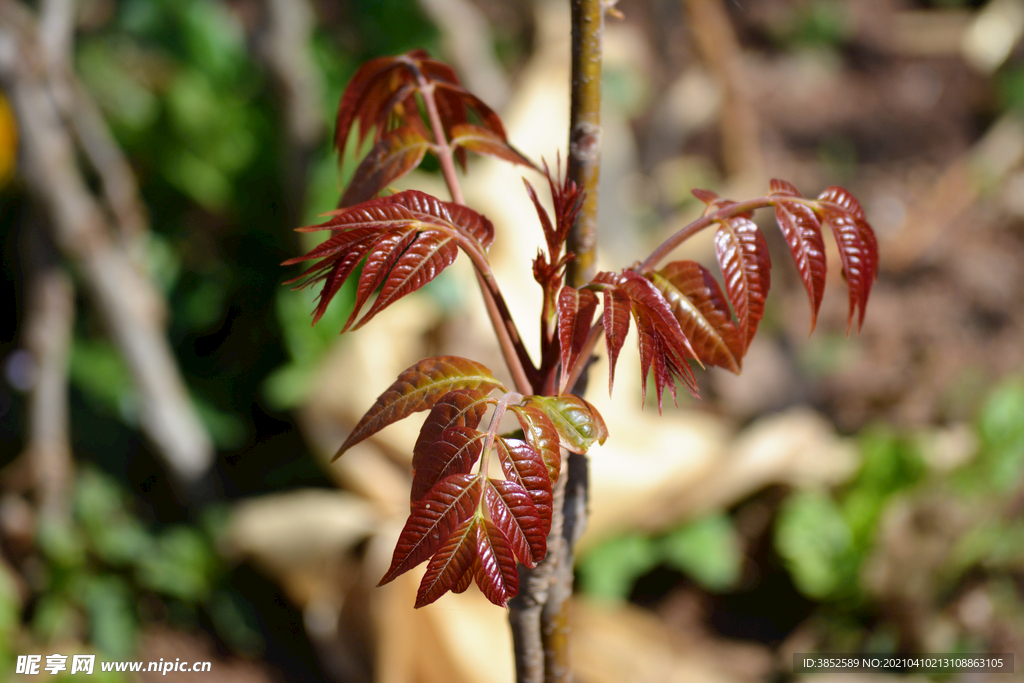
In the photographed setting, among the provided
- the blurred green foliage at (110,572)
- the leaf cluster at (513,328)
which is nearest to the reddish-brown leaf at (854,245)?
the leaf cluster at (513,328)

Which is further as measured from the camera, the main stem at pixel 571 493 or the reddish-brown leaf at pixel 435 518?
the main stem at pixel 571 493

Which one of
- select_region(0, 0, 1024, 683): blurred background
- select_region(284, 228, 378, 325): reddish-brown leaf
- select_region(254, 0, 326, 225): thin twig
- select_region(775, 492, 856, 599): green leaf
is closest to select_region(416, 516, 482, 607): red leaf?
select_region(284, 228, 378, 325): reddish-brown leaf

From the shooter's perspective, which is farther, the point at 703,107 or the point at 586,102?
the point at 703,107

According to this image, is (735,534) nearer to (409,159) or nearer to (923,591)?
(923,591)

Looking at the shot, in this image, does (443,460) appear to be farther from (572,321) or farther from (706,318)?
(706,318)

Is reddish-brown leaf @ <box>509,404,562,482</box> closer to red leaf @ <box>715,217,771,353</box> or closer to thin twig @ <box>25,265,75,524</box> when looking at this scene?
red leaf @ <box>715,217,771,353</box>

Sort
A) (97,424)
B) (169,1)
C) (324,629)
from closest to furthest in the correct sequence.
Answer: (324,629)
(97,424)
(169,1)

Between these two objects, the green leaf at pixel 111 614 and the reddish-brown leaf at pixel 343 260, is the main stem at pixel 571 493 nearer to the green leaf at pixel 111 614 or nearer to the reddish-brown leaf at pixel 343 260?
the reddish-brown leaf at pixel 343 260

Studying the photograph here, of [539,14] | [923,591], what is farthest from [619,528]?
[539,14]
